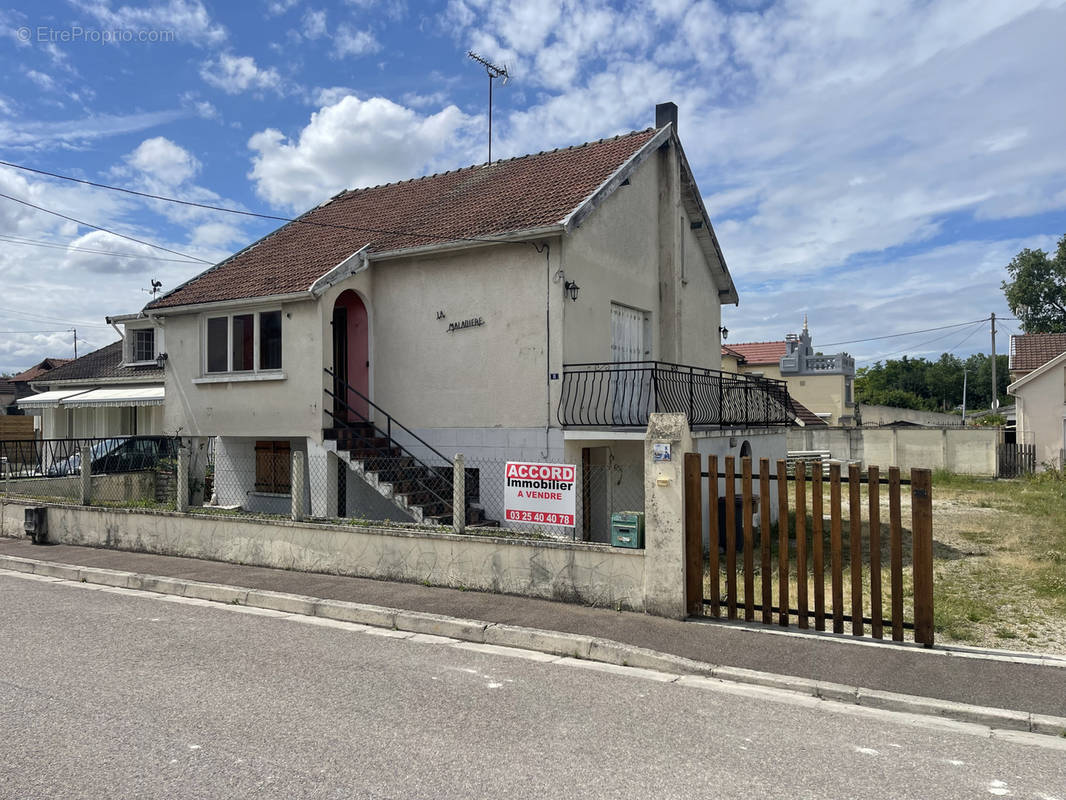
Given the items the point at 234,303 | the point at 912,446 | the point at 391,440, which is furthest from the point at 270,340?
the point at 912,446

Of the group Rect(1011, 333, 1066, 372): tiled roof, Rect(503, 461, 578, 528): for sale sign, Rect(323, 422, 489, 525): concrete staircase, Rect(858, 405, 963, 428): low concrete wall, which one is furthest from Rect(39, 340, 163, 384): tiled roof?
Rect(858, 405, 963, 428): low concrete wall

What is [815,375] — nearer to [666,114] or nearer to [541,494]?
[666,114]

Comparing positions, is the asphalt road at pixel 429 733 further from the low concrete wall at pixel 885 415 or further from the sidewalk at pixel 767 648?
the low concrete wall at pixel 885 415

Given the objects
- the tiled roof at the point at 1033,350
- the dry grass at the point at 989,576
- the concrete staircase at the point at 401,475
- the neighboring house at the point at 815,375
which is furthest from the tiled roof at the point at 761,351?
the concrete staircase at the point at 401,475

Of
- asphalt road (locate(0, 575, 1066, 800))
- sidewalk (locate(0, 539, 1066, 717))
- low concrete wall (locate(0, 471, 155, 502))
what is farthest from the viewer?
low concrete wall (locate(0, 471, 155, 502))

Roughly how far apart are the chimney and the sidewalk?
438 inches

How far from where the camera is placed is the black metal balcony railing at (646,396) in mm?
11992

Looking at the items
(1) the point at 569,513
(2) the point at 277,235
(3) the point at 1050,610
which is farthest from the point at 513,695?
(2) the point at 277,235

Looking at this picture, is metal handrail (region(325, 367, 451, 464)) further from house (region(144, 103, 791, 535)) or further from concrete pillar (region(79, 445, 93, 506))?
concrete pillar (region(79, 445, 93, 506))

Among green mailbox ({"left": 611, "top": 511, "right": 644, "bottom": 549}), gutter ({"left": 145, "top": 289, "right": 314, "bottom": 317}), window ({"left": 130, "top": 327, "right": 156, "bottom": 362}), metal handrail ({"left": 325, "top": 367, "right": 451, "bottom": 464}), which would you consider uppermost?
window ({"left": 130, "top": 327, "right": 156, "bottom": 362})

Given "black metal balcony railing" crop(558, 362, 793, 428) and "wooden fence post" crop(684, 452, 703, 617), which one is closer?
"wooden fence post" crop(684, 452, 703, 617)

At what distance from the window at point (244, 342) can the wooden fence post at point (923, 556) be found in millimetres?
10578

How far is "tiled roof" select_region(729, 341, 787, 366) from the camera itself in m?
44.3

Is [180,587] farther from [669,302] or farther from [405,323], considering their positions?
[669,302]
